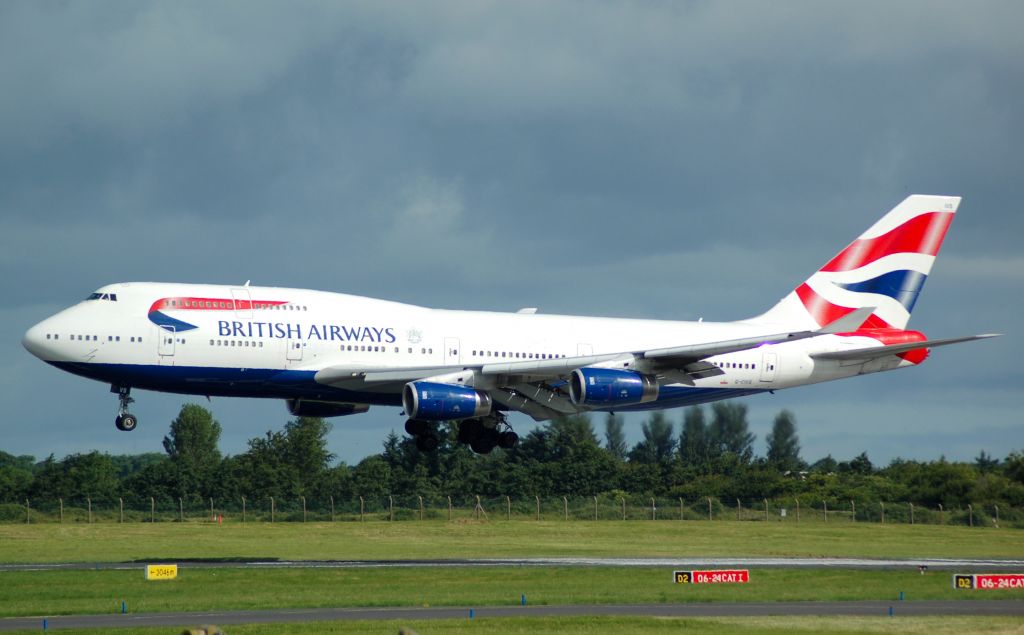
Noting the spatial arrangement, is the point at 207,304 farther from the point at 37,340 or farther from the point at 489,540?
the point at 489,540

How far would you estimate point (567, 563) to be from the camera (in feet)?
186

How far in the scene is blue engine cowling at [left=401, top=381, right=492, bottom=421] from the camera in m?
55.4

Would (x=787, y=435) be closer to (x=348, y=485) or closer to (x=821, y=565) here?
(x=348, y=485)

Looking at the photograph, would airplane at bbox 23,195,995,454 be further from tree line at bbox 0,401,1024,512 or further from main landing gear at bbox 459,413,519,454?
tree line at bbox 0,401,1024,512

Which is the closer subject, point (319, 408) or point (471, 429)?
point (471, 429)

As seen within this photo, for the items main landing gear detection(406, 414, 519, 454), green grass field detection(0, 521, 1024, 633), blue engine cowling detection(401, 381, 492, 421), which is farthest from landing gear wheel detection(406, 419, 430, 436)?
blue engine cowling detection(401, 381, 492, 421)

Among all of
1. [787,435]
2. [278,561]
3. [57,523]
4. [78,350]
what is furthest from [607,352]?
[787,435]

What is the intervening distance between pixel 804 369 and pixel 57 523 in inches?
1590

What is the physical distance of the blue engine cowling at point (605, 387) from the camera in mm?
56344

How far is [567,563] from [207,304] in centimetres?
1734

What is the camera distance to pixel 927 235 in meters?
70.7

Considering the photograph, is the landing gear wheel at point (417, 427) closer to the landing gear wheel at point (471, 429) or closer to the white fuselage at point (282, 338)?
the landing gear wheel at point (471, 429)

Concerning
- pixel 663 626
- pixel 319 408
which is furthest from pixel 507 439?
pixel 663 626

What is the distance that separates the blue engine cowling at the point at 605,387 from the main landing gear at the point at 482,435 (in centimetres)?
512
